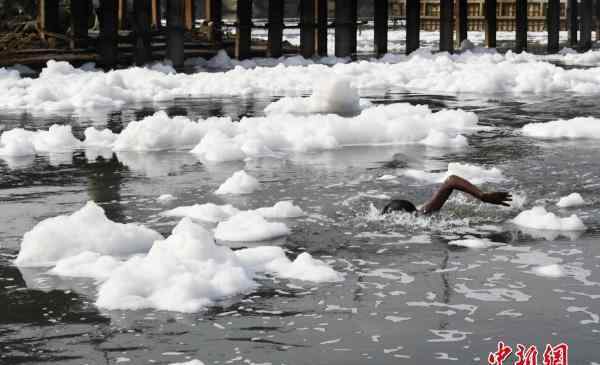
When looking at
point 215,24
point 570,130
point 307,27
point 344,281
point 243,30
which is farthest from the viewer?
point 215,24

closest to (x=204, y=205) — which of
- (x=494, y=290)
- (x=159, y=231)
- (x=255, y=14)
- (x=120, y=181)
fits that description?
(x=159, y=231)

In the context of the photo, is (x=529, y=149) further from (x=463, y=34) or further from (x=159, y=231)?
(x=463, y=34)

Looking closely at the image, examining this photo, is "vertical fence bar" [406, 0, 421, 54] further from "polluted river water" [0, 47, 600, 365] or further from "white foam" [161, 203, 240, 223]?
"white foam" [161, 203, 240, 223]

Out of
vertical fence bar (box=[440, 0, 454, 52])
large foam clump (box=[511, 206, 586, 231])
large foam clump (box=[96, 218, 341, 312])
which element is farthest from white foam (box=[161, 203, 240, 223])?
vertical fence bar (box=[440, 0, 454, 52])

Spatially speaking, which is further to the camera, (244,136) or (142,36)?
(142,36)

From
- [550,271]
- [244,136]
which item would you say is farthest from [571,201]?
[244,136]

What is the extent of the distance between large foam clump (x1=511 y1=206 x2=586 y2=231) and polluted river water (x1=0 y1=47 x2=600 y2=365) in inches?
0.5

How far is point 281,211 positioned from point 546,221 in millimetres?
1994

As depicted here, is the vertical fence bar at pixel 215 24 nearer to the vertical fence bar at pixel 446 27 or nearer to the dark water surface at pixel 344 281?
the vertical fence bar at pixel 446 27

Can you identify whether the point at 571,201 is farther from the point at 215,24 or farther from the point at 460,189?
the point at 215,24

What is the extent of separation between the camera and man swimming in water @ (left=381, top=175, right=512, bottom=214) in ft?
28.5

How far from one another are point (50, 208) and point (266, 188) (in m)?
1.93

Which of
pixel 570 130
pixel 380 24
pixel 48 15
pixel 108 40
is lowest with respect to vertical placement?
pixel 570 130

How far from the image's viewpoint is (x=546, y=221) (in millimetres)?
8539
